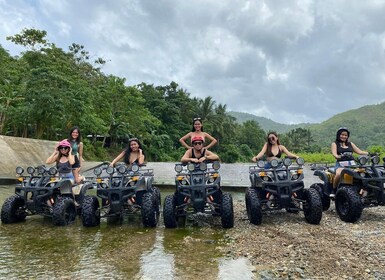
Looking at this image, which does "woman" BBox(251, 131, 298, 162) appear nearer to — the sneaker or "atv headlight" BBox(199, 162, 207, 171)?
the sneaker

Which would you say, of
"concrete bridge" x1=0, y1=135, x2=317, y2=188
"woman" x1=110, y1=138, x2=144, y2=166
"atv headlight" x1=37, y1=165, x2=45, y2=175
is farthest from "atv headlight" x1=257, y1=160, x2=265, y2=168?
"concrete bridge" x1=0, y1=135, x2=317, y2=188

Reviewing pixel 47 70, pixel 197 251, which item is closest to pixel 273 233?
pixel 197 251

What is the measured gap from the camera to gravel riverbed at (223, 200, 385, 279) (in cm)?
462

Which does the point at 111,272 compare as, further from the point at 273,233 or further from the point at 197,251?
the point at 273,233

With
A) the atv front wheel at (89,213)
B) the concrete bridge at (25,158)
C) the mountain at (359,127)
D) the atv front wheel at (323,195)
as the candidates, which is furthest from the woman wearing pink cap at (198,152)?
the mountain at (359,127)

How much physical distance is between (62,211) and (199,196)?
2651 mm

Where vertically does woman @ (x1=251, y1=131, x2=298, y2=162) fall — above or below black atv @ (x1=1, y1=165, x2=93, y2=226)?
above

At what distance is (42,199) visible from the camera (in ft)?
23.9

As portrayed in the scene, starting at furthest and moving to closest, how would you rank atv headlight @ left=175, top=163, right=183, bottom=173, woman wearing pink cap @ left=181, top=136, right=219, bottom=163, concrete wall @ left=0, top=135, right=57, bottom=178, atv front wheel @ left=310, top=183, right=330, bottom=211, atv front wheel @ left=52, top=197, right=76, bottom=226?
1. concrete wall @ left=0, top=135, right=57, bottom=178
2. atv front wheel @ left=310, top=183, right=330, bottom=211
3. woman wearing pink cap @ left=181, top=136, right=219, bottom=163
4. atv headlight @ left=175, top=163, right=183, bottom=173
5. atv front wheel @ left=52, top=197, right=76, bottom=226

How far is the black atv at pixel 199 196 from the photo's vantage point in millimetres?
6953

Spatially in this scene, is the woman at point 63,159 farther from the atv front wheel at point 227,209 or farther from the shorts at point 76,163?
the atv front wheel at point 227,209

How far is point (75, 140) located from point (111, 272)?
180 inches

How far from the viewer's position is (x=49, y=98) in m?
23.3

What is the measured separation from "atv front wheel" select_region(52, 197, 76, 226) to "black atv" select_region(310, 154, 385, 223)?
560 cm
